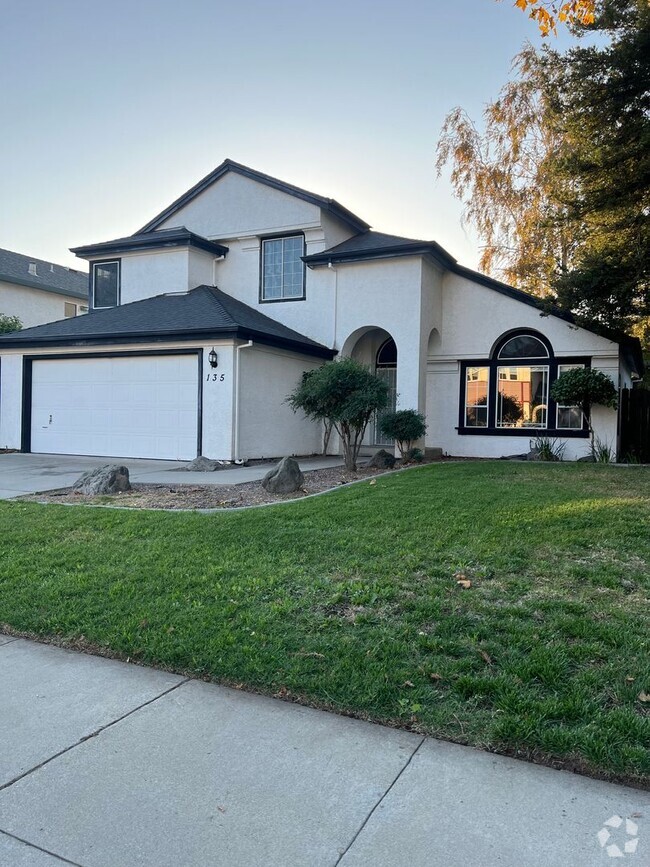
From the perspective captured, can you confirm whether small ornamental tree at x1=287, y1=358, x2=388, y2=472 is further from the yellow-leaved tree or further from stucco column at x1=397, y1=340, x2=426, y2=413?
the yellow-leaved tree

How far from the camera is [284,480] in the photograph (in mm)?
9234

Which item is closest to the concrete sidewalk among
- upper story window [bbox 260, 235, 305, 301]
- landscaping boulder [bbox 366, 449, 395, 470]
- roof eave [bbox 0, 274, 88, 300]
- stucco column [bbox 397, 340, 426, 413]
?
landscaping boulder [bbox 366, 449, 395, 470]

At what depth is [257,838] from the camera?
2232 mm

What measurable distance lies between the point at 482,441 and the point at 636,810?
14.0m

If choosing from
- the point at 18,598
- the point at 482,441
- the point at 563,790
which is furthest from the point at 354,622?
the point at 482,441

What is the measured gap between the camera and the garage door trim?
14.0m

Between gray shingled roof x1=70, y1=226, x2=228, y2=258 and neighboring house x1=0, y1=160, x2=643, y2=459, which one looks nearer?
neighboring house x1=0, y1=160, x2=643, y2=459

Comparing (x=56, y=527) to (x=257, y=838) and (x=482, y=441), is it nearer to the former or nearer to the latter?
(x=257, y=838)

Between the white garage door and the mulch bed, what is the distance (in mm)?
4360

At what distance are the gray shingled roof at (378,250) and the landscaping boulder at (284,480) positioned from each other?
780cm

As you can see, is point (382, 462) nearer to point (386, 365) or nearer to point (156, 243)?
point (386, 365)

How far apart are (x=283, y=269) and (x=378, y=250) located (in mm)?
3250

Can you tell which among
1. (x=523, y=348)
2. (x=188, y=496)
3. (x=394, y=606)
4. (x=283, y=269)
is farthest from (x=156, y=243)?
(x=394, y=606)

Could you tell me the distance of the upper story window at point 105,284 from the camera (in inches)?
732
